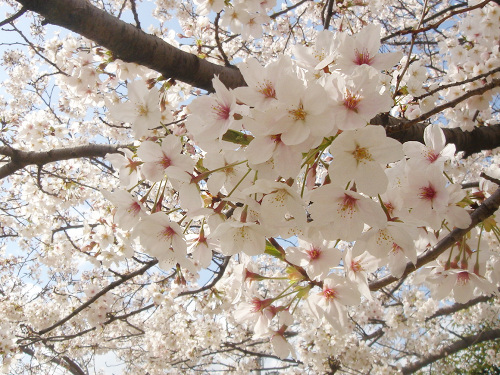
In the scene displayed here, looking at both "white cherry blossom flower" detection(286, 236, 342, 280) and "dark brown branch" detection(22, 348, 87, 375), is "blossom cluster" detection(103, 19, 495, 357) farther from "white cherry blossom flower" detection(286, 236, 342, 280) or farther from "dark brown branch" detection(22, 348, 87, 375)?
"dark brown branch" detection(22, 348, 87, 375)

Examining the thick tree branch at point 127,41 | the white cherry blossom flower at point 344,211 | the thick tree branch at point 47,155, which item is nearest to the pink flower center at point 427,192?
the white cherry blossom flower at point 344,211

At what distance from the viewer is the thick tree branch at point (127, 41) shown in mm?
1528

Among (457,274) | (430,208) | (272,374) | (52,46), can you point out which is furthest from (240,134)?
(272,374)

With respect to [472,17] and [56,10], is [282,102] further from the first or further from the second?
[472,17]

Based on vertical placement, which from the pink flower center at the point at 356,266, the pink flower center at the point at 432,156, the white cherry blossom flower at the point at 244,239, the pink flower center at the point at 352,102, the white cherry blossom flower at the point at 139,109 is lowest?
the white cherry blossom flower at the point at 244,239

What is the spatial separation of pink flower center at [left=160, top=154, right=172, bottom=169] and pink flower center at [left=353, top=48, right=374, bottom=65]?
1.74 feet

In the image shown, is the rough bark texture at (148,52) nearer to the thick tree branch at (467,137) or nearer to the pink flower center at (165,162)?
the thick tree branch at (467,137)

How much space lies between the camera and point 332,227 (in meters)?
0.86

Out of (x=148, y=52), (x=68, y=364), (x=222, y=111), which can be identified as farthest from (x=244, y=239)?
(x=68, y=364)

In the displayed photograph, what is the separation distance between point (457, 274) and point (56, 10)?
187 cm

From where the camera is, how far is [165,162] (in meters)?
0.93

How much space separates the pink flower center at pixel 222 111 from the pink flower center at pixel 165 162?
195mm

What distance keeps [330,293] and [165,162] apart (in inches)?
26.3

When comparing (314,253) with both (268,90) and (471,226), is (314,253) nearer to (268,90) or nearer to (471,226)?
(471,226)
